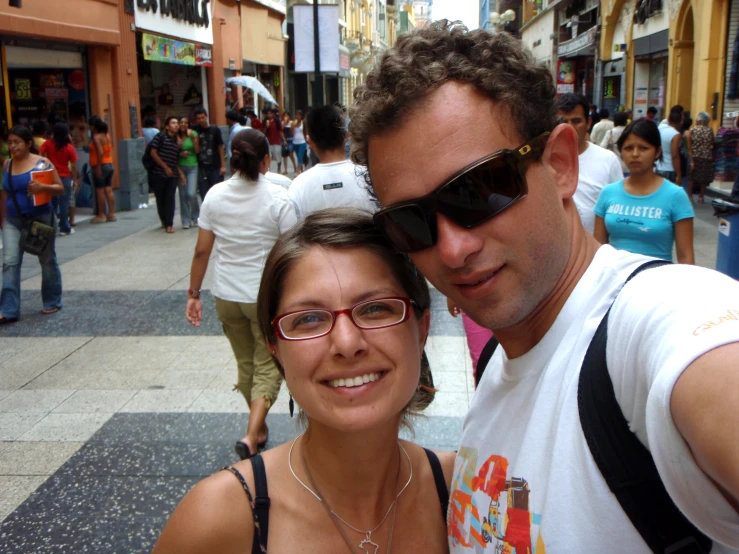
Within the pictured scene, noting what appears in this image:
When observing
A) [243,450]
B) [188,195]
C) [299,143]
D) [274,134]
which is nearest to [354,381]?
[243,450]

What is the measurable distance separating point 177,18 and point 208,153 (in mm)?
7272

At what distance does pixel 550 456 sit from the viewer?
1190 millimetres

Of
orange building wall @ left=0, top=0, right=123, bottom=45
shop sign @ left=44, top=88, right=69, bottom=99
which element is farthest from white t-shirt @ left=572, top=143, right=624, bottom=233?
shop sign @ left=44, top=88, right=69, bottom=99

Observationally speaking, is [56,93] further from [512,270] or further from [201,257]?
[512,270]

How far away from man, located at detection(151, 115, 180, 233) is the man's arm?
12.5 m

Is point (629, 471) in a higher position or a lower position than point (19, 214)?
higher

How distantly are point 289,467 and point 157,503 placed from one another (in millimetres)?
2537

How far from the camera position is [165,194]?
42.5 feet

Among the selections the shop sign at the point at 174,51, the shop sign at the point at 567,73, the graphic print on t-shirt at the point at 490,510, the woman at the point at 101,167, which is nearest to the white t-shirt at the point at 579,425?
the graphic print on t-shirt at the point at 490,510

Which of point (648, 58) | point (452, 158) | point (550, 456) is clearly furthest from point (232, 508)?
point (648, 58)

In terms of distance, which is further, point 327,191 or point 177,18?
point 177,18

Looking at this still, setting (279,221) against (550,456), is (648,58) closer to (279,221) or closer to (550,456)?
(279,221)

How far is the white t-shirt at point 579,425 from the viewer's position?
0.92 meters

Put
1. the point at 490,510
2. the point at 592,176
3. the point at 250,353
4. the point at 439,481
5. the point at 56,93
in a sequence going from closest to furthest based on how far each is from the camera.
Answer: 1. the point at 490,510
2. the point at 439,481
3. the point at 250,353
4. the point at 592,176
5. the point at 56,93
